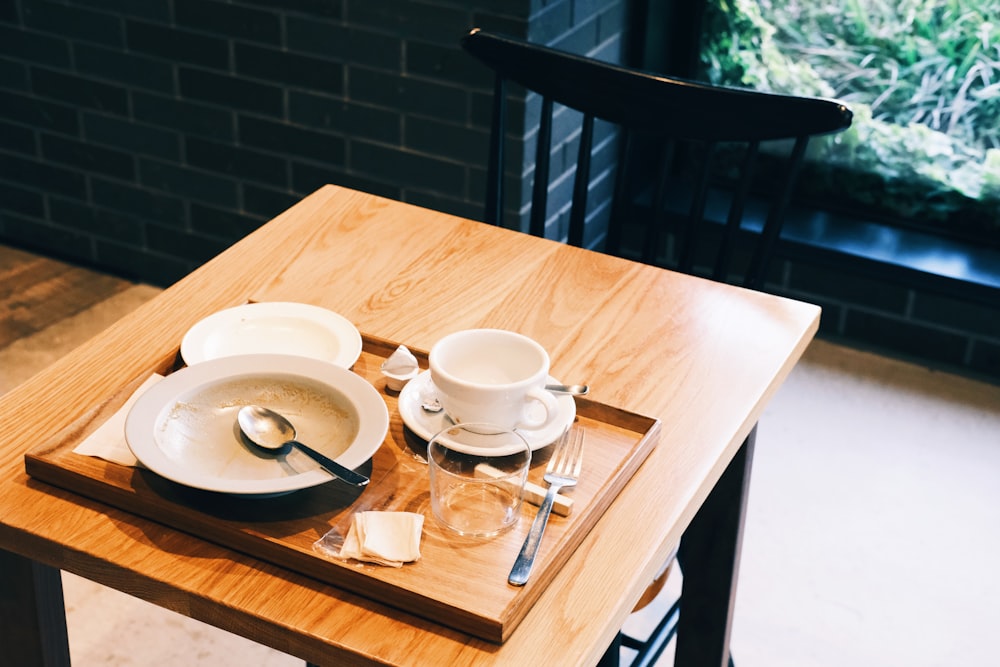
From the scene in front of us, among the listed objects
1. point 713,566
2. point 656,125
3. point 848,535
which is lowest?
point 848,535

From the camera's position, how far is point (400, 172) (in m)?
2.59

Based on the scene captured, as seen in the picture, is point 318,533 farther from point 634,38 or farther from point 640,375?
point 634,38

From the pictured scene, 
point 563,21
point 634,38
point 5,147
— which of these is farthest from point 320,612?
point 5,147

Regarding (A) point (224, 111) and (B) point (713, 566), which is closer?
(B) point (713, 566)

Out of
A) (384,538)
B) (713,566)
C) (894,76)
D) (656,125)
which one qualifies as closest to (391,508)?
(384,538)

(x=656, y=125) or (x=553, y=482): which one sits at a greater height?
(x=656, y=125)

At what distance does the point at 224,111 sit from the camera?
2.71 m

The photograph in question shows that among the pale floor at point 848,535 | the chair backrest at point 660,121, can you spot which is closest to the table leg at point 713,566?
the chair backrest at point 660,121

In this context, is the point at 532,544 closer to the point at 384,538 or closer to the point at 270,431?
the point at 384,538

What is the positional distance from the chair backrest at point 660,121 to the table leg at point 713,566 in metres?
0.30

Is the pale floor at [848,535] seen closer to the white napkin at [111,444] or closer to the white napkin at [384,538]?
the white napkin at [111,444]

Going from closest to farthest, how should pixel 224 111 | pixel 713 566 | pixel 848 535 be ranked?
pixel 713 566, pixel 848 535, pixel 224 111

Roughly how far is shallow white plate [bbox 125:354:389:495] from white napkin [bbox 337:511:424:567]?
54 millimetres

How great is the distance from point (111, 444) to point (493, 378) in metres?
0.36
